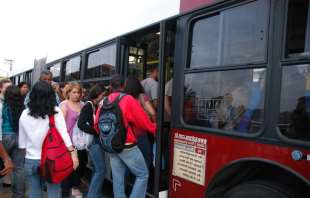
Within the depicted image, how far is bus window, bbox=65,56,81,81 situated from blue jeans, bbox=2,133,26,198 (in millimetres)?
2021

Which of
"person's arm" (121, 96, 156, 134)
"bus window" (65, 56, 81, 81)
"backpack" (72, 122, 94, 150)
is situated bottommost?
"backpack" (72, 122, 94, 150)

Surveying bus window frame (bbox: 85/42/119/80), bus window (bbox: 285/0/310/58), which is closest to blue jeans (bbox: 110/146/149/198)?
bus window frame (bbox: 85/42/119/80)

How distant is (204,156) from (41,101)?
4.91 ft

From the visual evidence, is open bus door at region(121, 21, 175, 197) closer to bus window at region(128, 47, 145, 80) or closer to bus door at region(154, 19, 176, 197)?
bus door at region(154, 19, 176, 197)

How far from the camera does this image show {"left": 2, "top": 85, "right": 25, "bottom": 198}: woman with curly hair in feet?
14.8

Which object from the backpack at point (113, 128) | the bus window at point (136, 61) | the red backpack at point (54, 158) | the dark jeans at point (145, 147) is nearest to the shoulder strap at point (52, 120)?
the red backpack at point (54, 158)

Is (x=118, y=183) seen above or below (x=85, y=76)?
below

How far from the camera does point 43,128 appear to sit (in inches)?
137

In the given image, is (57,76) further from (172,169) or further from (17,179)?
(172,169)

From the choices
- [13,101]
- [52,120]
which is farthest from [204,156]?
[13,101]

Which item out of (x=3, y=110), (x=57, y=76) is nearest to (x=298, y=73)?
(x=3, y=110)

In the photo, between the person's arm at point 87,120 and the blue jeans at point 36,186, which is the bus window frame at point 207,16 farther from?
the blue jeans at point 36,186

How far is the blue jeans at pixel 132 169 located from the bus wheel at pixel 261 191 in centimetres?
108

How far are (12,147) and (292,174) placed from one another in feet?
10.9
